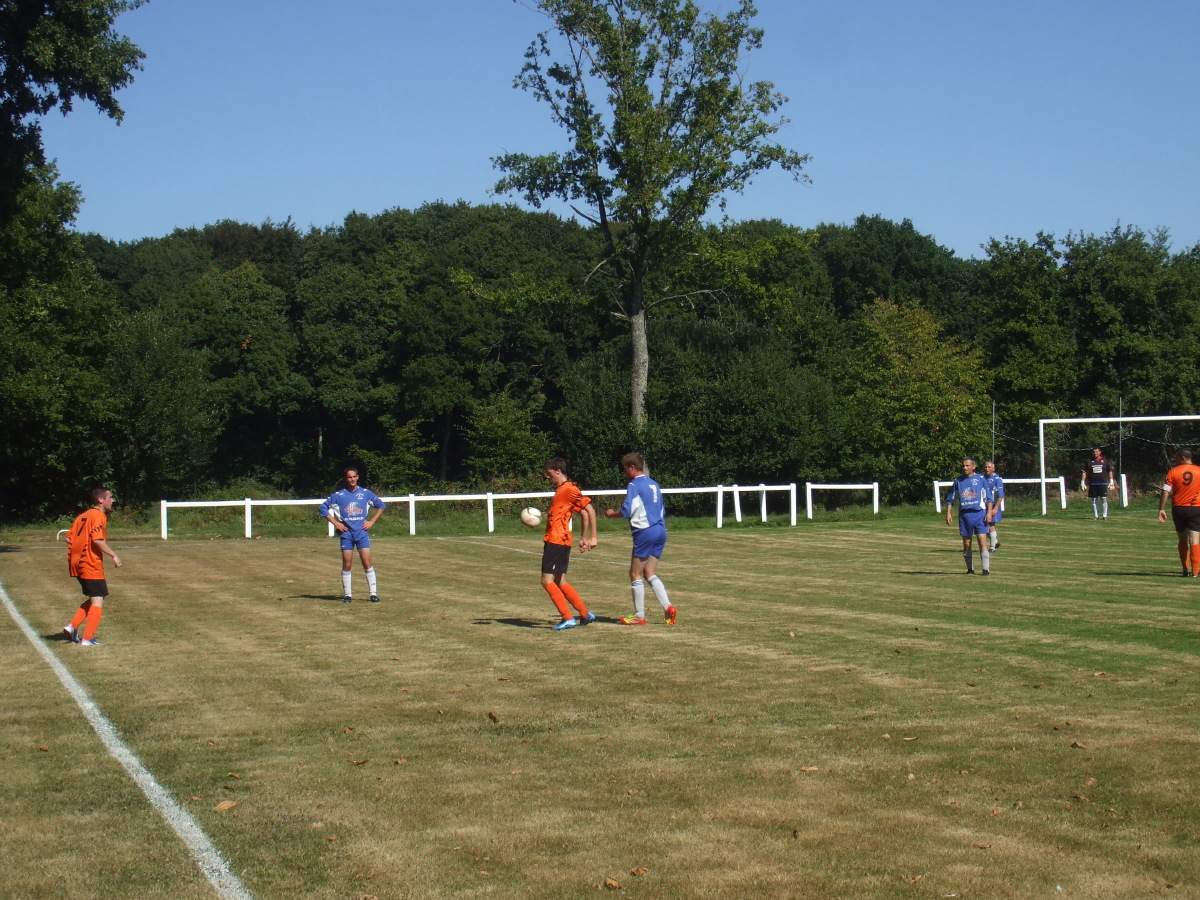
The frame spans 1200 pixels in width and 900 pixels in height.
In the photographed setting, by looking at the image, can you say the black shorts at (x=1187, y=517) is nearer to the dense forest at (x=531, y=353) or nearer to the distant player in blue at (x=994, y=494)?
the distant player in blue at (x=994, y=494)

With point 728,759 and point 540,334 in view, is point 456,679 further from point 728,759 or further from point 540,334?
point 540,334

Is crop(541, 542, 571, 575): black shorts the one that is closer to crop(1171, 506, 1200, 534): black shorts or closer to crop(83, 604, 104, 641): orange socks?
crop(83, 604, 104, 641): orange socks

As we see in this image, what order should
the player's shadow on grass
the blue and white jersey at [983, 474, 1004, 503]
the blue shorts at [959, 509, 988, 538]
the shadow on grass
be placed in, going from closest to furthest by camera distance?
1. the player's shadow on grass
2. the shadow on grass
3. the blue shorts at [959, 509, 988, 538]
4. the blue and white jersey at [983, 474, 1004, 503]

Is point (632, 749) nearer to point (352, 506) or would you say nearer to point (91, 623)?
point (91, 623)

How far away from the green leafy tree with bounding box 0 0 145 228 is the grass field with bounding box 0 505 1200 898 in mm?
13381

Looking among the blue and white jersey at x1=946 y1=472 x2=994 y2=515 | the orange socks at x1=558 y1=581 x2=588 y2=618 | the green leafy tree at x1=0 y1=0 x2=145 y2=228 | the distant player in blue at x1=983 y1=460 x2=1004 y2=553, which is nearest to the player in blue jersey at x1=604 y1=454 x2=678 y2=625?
the orange socks at x1=558 y1=581 x2=588 y2=618

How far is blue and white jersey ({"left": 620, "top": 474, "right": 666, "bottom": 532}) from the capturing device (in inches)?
642

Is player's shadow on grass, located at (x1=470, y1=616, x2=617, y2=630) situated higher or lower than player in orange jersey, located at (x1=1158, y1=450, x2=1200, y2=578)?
lower

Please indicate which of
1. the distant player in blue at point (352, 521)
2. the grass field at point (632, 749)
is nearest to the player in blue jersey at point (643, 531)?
the grass field at point (632, 749)

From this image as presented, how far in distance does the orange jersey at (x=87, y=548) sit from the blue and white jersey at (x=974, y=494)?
44.4 feet

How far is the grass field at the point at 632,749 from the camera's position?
255 inches

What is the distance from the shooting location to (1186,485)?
21953mm

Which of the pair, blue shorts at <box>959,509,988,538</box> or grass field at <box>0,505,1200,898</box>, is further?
blue shorts at <box>959,509,988,538</box>

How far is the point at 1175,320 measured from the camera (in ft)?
231
